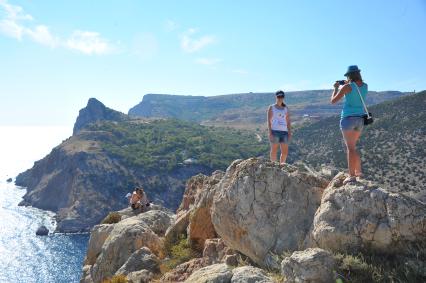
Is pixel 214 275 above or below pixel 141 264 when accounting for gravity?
above

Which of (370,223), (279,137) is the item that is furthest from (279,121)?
(370,223)

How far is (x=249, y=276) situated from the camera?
8422 millimetres

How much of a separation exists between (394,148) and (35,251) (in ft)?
244

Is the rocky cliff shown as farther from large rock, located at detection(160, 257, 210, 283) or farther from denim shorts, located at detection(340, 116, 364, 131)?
denim shorts, located at detection(340, 116, 364, 131)

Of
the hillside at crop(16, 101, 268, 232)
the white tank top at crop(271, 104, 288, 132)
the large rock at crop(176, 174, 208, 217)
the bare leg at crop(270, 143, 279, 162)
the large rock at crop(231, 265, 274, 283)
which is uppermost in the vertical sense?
the white tank top at crop(271, 104, 288, 132)

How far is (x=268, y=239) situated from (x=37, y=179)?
169284mm

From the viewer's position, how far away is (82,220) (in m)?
120

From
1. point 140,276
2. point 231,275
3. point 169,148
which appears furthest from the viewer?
point 169,148

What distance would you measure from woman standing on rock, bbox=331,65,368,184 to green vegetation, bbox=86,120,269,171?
137913mm

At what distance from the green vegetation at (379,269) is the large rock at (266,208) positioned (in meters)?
1.80

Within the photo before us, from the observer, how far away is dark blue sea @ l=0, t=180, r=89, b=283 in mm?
76562

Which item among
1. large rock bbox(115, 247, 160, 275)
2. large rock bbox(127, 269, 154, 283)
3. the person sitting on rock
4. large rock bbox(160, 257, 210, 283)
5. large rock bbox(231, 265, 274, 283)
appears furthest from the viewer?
the person sitting on rock

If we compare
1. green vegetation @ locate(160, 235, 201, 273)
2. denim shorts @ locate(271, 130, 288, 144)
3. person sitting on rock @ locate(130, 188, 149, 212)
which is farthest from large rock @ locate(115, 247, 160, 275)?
person sitting on rock @ locate(130, 188, 149, 212)

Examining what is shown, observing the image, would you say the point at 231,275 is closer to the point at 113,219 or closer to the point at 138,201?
the point at 113,219
